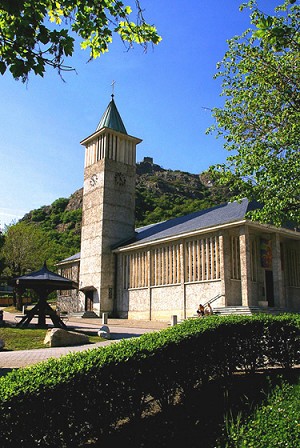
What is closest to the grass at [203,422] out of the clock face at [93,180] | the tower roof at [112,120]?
the clock face at [93,180]

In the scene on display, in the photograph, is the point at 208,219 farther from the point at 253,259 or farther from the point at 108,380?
the point at 108,380

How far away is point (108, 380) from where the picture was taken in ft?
14.5

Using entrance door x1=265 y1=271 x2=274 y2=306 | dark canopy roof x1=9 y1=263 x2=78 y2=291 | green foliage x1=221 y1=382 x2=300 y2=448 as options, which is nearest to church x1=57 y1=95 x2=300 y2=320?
entrance door x1=265 y1=271 x2=274 y2=306

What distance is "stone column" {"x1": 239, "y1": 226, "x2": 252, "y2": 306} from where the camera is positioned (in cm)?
2138

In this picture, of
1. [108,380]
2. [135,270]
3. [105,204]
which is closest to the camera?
[108,380]

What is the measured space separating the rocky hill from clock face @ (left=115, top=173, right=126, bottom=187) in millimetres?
25468

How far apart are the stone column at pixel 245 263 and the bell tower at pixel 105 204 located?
13148 millimetres

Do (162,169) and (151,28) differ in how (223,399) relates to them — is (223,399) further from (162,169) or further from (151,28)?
(162,169)

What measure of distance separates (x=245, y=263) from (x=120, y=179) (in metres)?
16.3

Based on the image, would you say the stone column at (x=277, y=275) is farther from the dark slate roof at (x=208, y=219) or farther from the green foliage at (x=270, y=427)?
the green foliage at (x=270, y=427)

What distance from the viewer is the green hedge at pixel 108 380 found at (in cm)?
363

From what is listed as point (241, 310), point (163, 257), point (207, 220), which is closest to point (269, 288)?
point (241, 310)

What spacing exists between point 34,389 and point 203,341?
3387 millimetres

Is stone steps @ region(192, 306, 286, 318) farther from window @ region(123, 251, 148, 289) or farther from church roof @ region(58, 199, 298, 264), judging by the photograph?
window @ region(123, 251, 148, 289)
